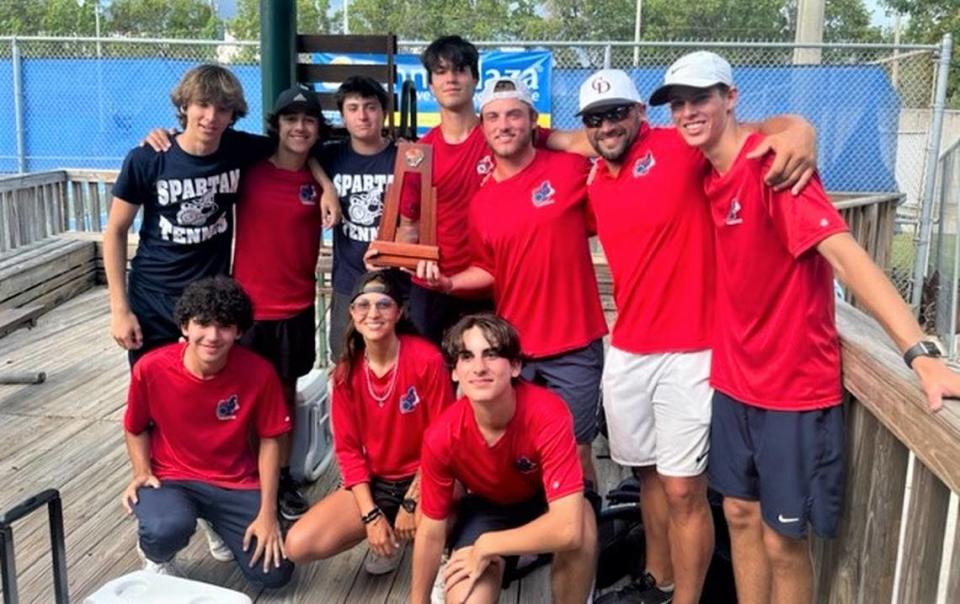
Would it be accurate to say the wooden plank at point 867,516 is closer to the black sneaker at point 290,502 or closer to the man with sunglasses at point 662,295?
the man with sunglasses at point 662,295

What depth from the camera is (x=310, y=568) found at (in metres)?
3.21

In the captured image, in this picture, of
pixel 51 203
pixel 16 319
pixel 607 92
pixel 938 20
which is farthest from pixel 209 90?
pixel 938 20

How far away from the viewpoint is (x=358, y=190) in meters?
3.35

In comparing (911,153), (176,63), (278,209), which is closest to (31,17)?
(176,63)

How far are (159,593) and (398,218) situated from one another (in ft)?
4.36

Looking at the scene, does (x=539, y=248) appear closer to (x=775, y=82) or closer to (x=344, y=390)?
(x=344, y=390)

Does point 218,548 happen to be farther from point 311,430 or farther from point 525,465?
point 525,465

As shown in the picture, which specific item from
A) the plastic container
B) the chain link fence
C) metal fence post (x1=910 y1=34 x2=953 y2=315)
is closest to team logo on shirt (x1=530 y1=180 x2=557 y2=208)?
the plastic container

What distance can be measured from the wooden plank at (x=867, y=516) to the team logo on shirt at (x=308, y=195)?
1.98m

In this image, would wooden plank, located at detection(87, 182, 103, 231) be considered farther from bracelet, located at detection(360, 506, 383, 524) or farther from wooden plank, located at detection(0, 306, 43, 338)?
bracelet, located at detection(360, 506, 383, 524)

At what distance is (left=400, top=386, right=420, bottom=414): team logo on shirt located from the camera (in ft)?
9.71

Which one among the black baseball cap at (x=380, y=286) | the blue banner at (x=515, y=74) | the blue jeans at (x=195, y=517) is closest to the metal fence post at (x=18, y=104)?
the blue banner at (x=515, y=74)

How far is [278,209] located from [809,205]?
192cm

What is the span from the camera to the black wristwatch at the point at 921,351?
1829 mm
